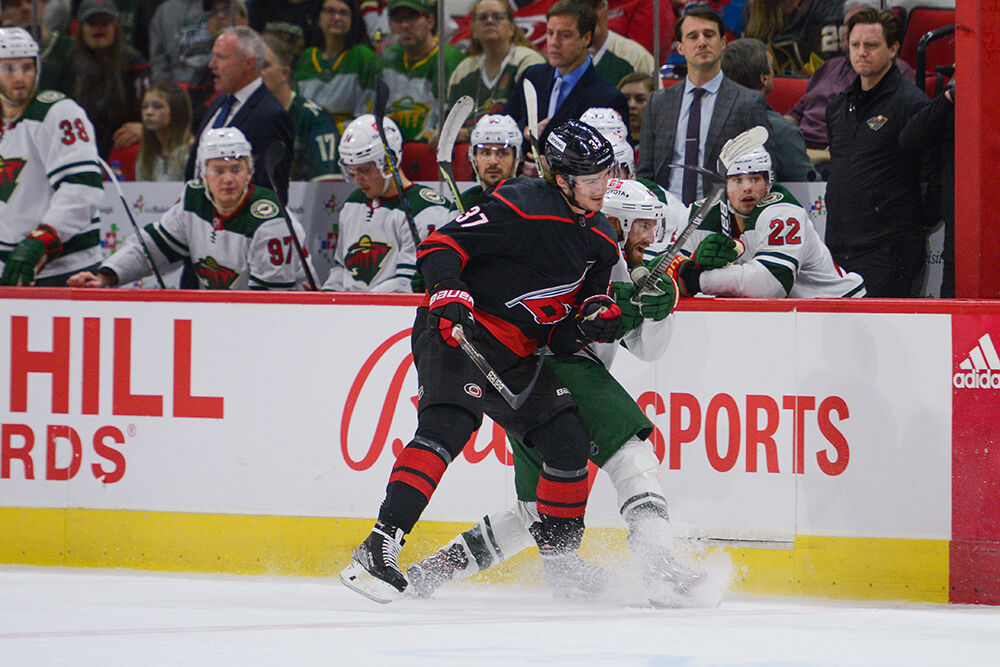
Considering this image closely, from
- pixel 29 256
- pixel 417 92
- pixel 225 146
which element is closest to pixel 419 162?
pixel 417 92

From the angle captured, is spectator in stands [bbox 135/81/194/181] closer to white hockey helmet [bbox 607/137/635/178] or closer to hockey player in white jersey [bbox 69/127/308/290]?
hockey player in white jersey [bbox 69/127/308/290]

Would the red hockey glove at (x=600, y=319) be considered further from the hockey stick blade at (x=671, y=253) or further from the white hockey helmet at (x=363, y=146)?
the white hockey helmet at (x=363, y=146)

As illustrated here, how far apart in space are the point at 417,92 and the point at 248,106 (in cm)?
78

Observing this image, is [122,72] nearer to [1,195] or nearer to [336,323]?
[1,195]

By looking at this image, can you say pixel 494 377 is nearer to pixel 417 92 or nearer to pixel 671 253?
pixel 671 253

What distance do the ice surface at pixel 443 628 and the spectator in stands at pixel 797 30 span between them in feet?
8.05

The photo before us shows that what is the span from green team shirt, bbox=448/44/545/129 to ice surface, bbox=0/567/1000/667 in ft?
7.93

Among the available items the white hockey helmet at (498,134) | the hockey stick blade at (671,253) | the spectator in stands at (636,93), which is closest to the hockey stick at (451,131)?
the white hockey helmet at (498,134)

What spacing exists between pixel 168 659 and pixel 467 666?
658 millimetres

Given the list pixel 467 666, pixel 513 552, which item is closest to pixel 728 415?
pixel 513 552

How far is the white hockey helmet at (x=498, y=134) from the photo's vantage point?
5277mm

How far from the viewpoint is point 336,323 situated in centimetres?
461

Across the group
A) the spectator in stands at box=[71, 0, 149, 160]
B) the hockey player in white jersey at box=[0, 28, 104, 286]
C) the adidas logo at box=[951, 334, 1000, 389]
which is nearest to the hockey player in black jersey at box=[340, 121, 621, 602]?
the adidas logo at box=[951, 334, 1000, 389]

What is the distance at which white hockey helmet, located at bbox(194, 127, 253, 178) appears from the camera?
18.0 feet
